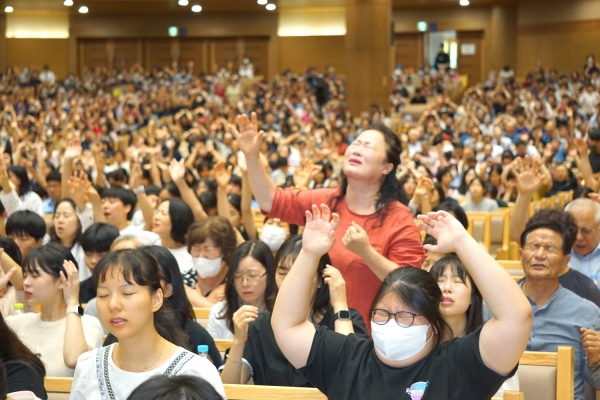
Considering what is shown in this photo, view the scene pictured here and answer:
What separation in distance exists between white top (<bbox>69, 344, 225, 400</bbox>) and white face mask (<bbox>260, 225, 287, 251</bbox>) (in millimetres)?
3045

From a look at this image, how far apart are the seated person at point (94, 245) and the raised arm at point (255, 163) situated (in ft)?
4.66

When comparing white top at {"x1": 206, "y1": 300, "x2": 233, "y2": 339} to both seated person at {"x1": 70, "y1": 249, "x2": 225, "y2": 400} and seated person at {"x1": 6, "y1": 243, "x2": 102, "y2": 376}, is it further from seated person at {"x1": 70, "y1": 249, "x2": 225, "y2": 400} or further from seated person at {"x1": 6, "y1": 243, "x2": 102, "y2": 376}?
seated person at {"x1": 70, "y1": 249, "x2": 225, "y2": 400}

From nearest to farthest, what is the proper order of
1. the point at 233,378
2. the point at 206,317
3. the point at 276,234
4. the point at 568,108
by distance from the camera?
1. the point at 233,378
2. the point at 206,317
3. the point at 276,234
4. the point at 568,108

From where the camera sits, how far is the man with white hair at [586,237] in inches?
181

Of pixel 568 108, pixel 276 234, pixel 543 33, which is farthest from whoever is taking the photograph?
pixel 543 33

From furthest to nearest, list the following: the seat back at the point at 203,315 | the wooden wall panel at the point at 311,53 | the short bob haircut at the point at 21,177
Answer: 1. the wooden wall panel at the point at 311,53
2. the short bob haircut at the point at 21,177
3. the seat back at the point at 203,315

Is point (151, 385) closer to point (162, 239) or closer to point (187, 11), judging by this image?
point (162, 239)

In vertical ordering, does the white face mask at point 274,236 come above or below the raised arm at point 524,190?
below

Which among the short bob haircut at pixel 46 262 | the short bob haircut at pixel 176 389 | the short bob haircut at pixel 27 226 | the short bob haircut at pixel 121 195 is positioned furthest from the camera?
the short bob haircut at pixel 121 195

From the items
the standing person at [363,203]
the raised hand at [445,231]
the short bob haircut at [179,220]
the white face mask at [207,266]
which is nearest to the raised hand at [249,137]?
the standing person at [363,203]

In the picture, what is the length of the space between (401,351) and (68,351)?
1.53 m

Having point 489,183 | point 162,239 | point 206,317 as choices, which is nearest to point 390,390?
point 206,317

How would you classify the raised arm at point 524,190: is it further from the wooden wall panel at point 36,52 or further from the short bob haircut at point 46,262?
the wooden wall panel at point 36,52

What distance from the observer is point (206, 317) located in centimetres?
405
